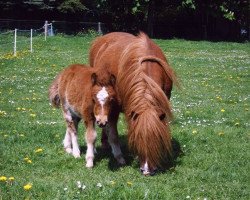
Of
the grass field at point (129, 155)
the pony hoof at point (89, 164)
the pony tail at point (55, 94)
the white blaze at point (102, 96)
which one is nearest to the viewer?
the grass field at point (129, 155)

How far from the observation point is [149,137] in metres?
7.30

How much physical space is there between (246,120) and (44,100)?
651 cm

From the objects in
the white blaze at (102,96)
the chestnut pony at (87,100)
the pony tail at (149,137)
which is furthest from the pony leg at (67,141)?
the pony tail at (149,137)

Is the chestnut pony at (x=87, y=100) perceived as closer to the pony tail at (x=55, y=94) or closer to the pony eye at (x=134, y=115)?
the pony tail at (x=55, y=94)

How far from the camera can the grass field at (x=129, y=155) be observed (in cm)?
689

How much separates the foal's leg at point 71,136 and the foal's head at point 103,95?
1.53m

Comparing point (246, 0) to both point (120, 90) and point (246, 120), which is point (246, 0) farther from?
point (120, 90)

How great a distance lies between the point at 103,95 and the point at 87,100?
0.88 meters

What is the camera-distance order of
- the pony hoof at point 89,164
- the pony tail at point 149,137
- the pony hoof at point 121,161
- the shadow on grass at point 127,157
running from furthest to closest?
the pony hoof at point 121,161 → the shadow on grass at point 127,157 → the pony hoof at point 89,164 → the pony tail at point 149,137

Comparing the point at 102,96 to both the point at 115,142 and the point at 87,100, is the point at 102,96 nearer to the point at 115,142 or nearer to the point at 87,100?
the point at 87,100

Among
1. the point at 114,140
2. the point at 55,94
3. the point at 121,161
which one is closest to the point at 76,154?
the point at 114,140

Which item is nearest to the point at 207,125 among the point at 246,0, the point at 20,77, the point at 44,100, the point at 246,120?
the point at 246,120

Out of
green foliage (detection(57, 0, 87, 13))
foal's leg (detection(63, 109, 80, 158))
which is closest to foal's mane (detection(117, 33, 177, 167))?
foal's leg (detection(63, 109, 80, 158))

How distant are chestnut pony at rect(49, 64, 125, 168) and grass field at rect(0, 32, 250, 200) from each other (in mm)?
316
